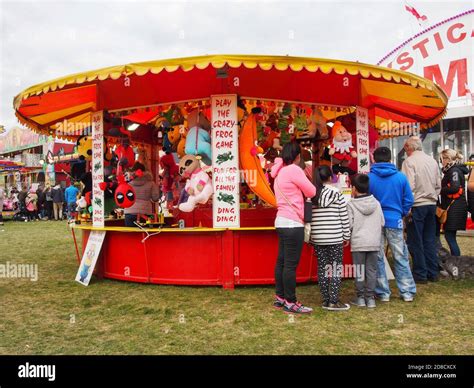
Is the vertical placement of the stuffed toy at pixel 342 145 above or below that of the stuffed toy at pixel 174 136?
below

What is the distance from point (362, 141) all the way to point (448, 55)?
34.8 feet

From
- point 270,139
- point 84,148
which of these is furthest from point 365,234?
point 84,148

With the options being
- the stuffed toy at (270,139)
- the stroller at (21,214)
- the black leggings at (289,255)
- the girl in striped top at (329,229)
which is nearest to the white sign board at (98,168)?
the stuffed toy at (270,139)

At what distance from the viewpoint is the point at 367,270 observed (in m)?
5.26

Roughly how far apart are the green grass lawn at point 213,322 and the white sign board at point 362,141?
6.61 feet

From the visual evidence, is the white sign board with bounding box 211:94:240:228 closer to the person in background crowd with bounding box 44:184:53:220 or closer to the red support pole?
the red support pole

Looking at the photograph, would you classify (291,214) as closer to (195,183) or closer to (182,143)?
(195,183)

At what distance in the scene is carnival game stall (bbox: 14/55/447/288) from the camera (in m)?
6.14

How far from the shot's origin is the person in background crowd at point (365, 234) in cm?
518

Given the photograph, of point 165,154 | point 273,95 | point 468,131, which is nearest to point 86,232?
point 165,154

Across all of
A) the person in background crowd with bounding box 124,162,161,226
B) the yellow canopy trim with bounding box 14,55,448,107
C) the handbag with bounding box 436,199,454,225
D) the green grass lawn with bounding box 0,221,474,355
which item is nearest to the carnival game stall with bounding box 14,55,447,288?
the yellow canopy trim with bounding box 14,55,448,107

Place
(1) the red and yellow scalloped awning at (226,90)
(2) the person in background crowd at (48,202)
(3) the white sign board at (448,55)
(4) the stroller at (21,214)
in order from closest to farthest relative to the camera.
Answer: (1) the red and yellow scalloped awning at (226,90) < (3) the white sign board at (448,55) < (4) the stroller at (21,214) < (2) the person in background crowd at (48,202)

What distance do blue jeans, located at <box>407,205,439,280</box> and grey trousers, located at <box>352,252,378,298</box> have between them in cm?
145

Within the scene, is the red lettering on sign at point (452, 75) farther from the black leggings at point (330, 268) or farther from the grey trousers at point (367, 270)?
the black leggings at point (330, 268)
